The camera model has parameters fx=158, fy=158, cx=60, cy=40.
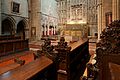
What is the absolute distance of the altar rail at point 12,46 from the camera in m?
9.10

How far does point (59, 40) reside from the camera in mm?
12305

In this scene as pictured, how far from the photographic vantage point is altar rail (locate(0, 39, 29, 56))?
9.10 m

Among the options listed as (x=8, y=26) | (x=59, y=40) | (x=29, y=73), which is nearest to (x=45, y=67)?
(x=29, y=73)

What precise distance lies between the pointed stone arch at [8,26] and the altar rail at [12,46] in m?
5.70

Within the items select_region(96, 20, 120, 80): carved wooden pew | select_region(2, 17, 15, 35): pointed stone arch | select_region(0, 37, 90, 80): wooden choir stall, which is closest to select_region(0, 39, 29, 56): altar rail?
select_region(0, 37, 90, 80): wooden choir stall

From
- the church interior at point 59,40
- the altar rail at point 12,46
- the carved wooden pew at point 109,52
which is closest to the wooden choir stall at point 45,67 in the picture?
the church interior at point 59,40

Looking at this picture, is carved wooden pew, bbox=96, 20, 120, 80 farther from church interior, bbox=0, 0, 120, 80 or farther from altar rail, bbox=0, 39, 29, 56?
altar rail, bbox=0, 39, 29, 56

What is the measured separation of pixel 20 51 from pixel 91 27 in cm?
1395

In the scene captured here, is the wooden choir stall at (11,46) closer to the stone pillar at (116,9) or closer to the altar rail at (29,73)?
the stone pillar at (116,9)

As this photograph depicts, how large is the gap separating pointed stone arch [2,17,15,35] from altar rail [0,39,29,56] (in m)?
5.70

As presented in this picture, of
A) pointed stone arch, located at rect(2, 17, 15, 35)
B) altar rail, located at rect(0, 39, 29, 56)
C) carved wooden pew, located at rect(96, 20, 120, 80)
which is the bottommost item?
altar rail, located at rect(0, 39, 29, 56)

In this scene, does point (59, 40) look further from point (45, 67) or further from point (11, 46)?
point (45, 67)

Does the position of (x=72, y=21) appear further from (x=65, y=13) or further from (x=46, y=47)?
(x=46, y=47)

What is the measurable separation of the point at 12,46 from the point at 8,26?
8136 millimetres
